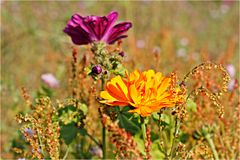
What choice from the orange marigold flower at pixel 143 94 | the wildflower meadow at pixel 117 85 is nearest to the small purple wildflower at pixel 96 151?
the wildflower meadow at pixel 117 85

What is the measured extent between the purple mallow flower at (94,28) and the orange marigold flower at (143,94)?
0.69ft

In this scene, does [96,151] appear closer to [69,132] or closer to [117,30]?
[69,132]

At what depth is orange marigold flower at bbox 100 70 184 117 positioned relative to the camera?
1.08 meters

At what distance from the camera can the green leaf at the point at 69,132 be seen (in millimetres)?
1391

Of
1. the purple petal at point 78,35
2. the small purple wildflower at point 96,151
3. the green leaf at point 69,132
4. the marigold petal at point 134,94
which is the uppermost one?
the purple petal at point 78,35

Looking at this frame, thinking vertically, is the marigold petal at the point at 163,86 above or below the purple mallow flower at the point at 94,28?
below

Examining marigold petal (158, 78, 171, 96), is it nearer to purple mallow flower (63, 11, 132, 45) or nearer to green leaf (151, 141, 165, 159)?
purple mallow flower (63, 11, 132, 45)

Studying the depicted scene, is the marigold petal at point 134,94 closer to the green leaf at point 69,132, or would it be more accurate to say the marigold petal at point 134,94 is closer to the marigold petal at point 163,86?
the marigold petal at point 163,86

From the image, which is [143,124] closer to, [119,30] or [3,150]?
[119,30]

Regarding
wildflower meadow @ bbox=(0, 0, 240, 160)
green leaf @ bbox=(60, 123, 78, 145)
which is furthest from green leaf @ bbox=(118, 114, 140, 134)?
green leaf @ bbox=(60, 123, 78, 145)

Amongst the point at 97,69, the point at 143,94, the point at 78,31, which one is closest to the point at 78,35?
the point at 78,31

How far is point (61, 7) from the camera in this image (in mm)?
4418

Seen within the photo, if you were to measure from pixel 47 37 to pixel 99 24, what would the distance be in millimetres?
2241

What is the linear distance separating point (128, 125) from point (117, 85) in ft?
0.87
